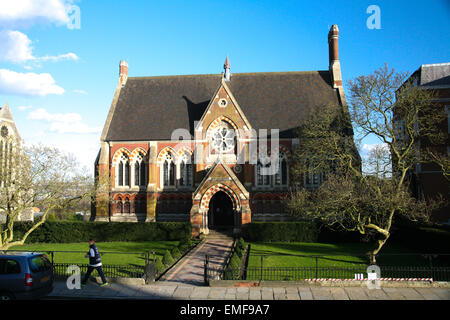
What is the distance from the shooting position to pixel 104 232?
96.7 ft

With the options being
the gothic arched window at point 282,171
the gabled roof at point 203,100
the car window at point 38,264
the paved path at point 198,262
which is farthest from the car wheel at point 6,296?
the gothic arched window at point 282,171

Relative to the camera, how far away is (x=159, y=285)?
1516cm

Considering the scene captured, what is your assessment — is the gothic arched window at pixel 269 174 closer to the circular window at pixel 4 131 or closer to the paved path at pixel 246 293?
the paved path at pixel 246 293

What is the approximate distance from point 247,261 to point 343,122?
14580 mm

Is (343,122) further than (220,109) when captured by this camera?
No

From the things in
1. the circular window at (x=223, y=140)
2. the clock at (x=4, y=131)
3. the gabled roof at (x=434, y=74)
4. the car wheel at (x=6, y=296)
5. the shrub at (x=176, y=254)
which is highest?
the gabled roof at (x=434, y=74)

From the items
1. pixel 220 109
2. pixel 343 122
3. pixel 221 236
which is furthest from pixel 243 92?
pixel 221 236

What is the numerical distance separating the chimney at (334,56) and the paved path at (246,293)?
2682 cm

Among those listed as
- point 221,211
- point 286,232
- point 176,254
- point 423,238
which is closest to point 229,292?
point 176,254

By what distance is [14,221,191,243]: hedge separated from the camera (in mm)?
29062

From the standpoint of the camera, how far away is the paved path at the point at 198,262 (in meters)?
16.5

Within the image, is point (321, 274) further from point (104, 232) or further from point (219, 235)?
point (104, 232)

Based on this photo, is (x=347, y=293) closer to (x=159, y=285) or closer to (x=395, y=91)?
(x=159, y=285)

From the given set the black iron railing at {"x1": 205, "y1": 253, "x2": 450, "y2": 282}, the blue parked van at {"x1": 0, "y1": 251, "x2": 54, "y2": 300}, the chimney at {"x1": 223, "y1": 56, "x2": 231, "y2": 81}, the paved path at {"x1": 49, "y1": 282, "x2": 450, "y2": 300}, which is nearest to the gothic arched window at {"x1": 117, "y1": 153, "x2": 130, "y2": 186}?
the chimney at {"x1": 223, "y1": 56, "x2": 231, "y2": 81}
